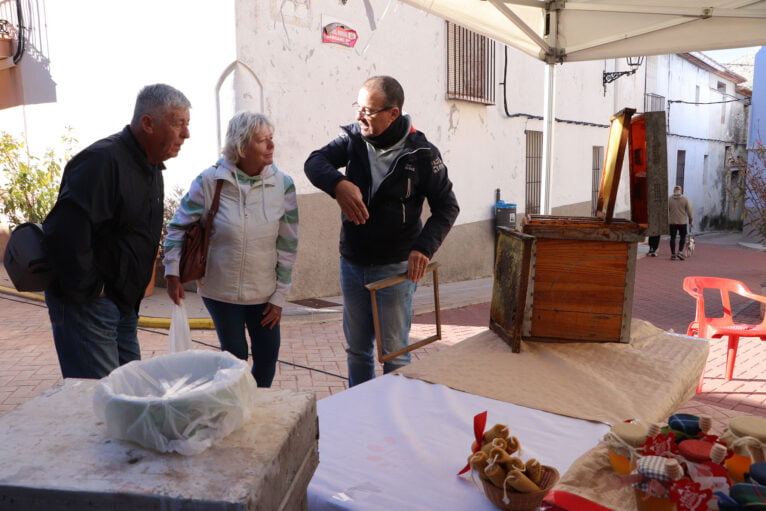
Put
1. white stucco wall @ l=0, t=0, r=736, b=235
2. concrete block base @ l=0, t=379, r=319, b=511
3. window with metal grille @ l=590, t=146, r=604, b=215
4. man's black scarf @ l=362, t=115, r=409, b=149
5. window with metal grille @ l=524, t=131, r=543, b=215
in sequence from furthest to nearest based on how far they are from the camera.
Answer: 1. window with metal grille @ l=590, t=146, r=604, b=215
2. window with metal grille @ l=524, t=131, r=543, b=215
3. white stucco wall @ l=0, t=0, r=736, b=235
4. man's black scarf @ l=362, t=115, r=409, b=149
5. concrete block base @ l=0, t=379, r=319, b=511

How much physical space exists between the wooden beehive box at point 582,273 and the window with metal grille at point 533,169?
911cm

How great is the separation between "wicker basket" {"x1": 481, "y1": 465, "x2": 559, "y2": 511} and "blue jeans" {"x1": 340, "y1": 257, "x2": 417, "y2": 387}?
137 cm

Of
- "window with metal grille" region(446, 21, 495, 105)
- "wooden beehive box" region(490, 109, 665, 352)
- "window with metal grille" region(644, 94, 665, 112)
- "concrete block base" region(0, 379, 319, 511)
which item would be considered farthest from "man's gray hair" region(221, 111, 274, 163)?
"window with metal grille" region(644, 94, 665, 112)

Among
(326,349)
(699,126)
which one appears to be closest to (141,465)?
(326,349)

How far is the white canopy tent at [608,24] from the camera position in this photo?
3.84 m

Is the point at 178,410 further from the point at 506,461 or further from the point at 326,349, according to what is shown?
the point at 326,349

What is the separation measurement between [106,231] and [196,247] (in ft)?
1.66

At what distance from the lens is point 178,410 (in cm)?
111

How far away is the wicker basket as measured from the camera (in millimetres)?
1509

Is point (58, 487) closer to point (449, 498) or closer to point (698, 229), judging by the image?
point (449, 498)

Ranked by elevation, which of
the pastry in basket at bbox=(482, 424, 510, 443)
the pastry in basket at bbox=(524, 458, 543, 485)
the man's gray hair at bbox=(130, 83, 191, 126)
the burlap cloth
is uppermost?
the man's gray hair at bbox=(130, 83, 191, 126)

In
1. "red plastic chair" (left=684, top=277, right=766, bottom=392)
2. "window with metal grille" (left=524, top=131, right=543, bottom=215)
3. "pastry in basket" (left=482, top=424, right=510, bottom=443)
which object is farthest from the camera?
"window with metal grille" (left=524, top=131, right=543, bottom=215)

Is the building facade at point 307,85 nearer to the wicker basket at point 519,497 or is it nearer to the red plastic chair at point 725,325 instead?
the red plastic chair at point 725,325

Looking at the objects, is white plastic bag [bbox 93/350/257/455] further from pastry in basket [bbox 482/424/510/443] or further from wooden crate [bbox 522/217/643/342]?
wooden crate [bbox 522/217/643/342]
